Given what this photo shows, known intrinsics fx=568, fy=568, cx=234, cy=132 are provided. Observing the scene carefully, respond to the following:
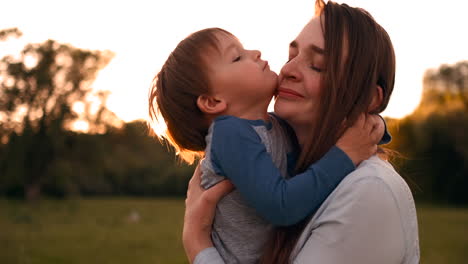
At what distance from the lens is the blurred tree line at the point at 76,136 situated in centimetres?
2981

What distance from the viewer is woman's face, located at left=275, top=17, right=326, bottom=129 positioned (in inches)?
94.0

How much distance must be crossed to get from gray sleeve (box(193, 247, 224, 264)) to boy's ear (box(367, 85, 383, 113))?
878mm

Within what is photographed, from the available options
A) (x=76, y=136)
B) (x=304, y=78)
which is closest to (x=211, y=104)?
(x=304, y=78)

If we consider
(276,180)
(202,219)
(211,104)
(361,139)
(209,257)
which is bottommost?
(209,257)

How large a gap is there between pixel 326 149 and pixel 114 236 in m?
15.6

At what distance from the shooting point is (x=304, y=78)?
2.41 metres

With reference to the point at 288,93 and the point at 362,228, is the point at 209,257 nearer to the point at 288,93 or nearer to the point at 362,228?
the point at 362,228

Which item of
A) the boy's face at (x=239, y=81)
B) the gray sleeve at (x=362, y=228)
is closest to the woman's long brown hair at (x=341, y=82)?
the gray sleeve at (x=362, y=228)

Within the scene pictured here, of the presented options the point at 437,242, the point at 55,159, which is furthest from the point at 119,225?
the point at 55,159

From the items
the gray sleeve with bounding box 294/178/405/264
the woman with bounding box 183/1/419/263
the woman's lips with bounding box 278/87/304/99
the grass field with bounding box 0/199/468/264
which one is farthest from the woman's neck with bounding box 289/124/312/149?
the grass field with bounding box 0/199/468/264

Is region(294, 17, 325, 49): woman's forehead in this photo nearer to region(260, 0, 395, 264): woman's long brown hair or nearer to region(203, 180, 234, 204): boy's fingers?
region(260, 0, 395, 264): woman's long brown hair

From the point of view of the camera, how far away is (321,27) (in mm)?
2387

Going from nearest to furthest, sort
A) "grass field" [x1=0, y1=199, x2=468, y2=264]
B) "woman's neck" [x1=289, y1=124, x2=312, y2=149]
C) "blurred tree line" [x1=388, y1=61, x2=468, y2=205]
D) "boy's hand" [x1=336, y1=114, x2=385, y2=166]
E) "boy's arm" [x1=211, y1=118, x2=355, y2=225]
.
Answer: "boy's arm" [x1=211, y1=118, x2=355, y2=225]
"boy's hand" [x1=336, y1=114, x2=385, y2=166]
"woman's neck" [x1=289, y1=124, x2=312, y2=149]
"grass field" [x1=0, y1=199, x2=468, y2=264]
"blurred tree line" [x1=388, y1=61, x2=468, y2=205]

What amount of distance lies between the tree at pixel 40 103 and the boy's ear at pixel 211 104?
97.0 ft
